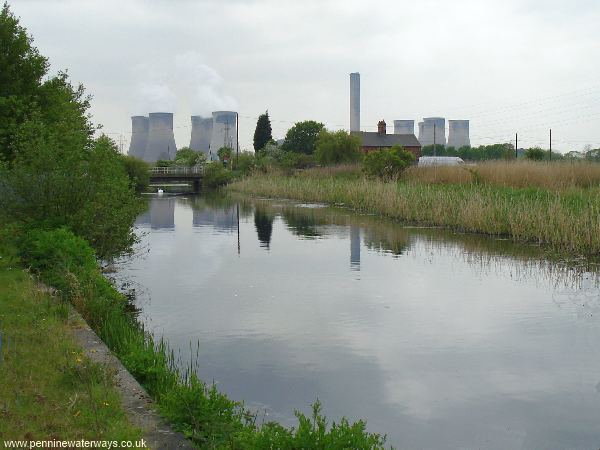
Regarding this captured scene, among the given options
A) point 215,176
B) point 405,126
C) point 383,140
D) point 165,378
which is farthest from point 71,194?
point 405,126

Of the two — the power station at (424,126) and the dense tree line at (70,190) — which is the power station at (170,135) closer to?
the power station at (424,126)

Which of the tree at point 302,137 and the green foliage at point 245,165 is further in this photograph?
the tree at point 302,137

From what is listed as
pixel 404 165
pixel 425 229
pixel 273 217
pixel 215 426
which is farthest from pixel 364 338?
pixel 404 165

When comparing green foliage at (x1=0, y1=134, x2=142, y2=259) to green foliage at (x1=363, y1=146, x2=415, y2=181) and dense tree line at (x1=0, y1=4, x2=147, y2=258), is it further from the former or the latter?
green foliage at (x1=363, y1=146, x2=415, y2=181)

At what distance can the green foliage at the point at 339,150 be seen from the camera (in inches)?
2341

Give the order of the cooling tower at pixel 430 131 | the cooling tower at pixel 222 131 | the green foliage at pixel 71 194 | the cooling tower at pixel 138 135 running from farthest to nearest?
the cooling tower at pixel 430 131 < the cooling tower at pixel 138 135 < the cooling tower at pixel 222 131 < the green foliage at pixel 71 194

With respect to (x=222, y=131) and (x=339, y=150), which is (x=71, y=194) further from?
(x=222, y=131)

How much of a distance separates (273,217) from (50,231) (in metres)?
20.4

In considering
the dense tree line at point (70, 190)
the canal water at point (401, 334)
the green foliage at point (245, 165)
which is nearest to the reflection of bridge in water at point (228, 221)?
the canal water at point (401, 334)

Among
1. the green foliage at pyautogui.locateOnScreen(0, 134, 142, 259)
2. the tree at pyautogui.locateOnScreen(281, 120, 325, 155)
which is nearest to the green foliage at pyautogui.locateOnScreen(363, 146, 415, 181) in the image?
the green foliage at pyautogui.locateOnScreen(0, 134, 142, 259)

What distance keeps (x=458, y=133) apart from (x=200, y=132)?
2253 inches

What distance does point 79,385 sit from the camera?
19.2ft

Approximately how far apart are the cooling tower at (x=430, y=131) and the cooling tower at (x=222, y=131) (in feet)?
167

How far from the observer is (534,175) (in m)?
27.7
